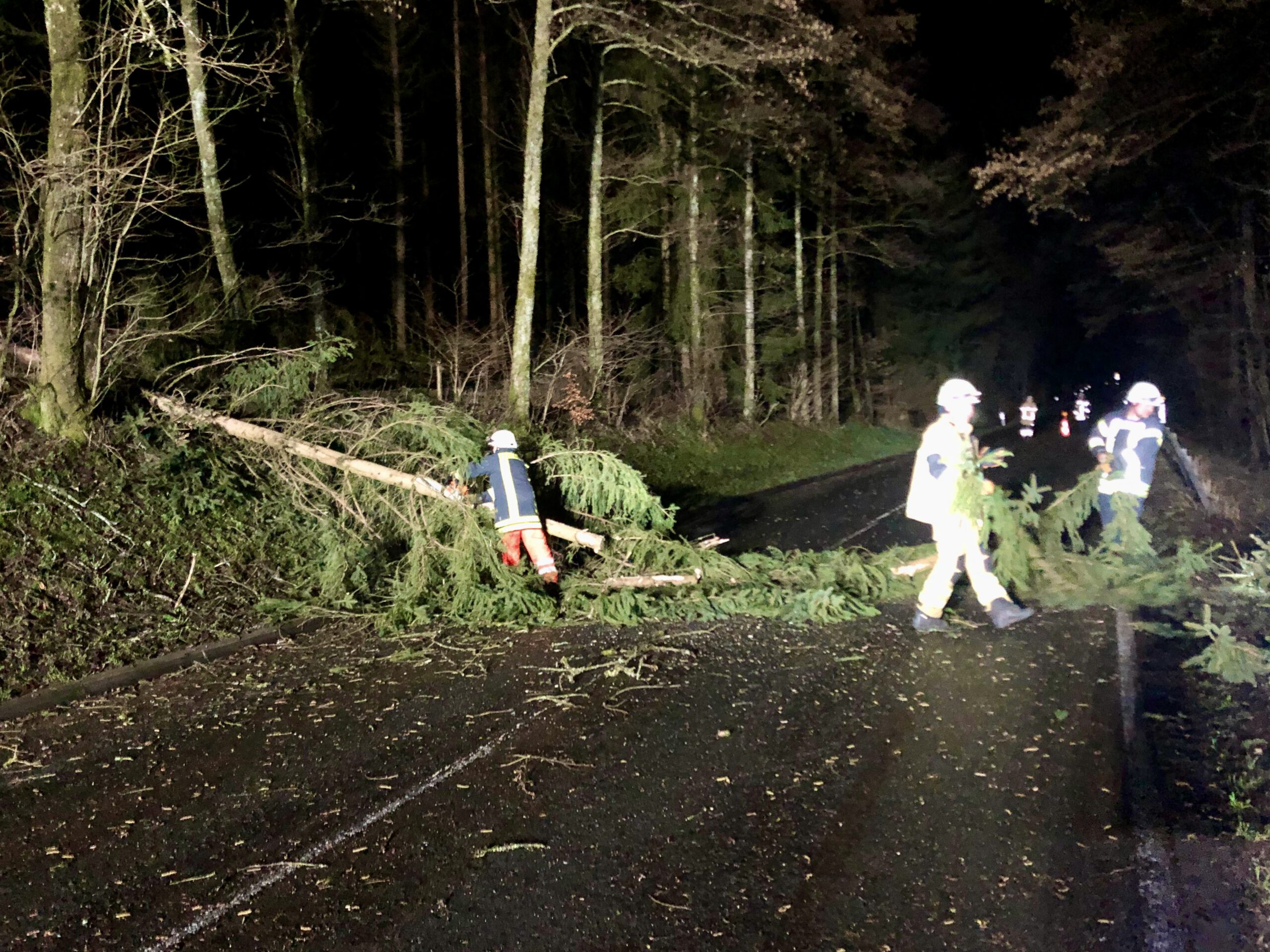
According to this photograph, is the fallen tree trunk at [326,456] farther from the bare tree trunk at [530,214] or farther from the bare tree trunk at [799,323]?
the bare tree trunk at [799,323]

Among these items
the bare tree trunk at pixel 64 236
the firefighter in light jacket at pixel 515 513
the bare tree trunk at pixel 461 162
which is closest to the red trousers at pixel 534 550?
the firefighter in light jacket at pixel 515 513

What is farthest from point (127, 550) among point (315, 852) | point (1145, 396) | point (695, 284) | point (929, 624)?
point (695, 284)

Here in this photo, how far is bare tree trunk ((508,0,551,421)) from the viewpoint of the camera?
1339 cm

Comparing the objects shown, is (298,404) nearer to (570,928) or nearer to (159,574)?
(159,574)

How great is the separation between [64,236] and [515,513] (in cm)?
489

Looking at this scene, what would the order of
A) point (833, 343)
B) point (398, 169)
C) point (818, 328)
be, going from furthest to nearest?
point (833, 343) → point (818, 328) → point (398, 169)

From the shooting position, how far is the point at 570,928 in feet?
11.3

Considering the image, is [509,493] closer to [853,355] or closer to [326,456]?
[326,456]

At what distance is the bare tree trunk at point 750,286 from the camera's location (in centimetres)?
2194

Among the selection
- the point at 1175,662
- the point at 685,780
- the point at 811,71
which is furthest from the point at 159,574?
the point at 811,71

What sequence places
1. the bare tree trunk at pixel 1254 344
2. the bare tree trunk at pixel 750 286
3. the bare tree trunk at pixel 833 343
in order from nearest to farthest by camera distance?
the bare tree trunk at pixel 1254 344, the bare tree trunk at pixel 750 286, the bare tree trunk at pixel 833 343

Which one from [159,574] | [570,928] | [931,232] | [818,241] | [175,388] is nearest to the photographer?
[570,928]

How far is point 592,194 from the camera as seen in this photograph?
17078mm

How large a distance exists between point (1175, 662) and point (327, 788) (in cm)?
548
